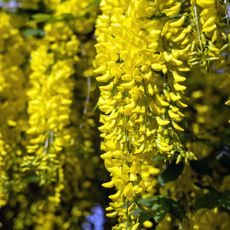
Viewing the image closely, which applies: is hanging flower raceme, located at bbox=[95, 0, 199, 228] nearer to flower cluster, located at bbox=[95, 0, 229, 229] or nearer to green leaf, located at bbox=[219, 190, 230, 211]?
flower cluster, located at bbox=[95, 0, 229, 229]

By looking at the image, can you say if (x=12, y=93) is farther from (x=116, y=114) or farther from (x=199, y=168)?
(x=116, y=114)

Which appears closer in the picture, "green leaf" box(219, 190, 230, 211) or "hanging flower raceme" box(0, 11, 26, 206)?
"green leaf" box(219, 190, 230, 211)

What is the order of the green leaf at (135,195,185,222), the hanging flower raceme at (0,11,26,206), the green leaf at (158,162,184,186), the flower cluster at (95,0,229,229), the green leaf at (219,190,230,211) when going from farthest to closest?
the hanging flower raceme at (0,11,26,206), the green leaf at (158,162,184,186), the green leaf at (135,195,185,222), the green leaf at (219,190,230,211), the flower cluster at (95,0,229,229)

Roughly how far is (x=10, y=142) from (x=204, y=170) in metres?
1.67

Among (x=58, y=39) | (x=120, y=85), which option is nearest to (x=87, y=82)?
(x=58, y=39)

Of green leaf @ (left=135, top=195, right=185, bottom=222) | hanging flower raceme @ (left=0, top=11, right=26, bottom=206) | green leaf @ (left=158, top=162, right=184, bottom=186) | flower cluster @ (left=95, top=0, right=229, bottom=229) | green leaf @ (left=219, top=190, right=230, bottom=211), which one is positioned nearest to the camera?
flower cluster @ (left=95, top=0, right=229, bottom=229)

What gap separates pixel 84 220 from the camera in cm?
486

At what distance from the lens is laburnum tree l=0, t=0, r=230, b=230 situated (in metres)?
2.38

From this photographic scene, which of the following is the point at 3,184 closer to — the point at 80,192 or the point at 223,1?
the point at 80,192

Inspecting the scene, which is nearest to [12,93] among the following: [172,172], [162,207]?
[172,172]

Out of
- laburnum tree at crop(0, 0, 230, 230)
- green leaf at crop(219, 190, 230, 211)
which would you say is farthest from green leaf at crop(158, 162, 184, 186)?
green leaf at crop(219, 190, 230, 211)

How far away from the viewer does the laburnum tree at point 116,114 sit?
7.80 ft

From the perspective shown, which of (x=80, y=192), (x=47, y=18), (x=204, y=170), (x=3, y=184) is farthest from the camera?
(x=80, y=192)

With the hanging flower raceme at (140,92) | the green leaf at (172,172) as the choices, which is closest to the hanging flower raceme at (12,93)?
the green leaf at (172,172)
